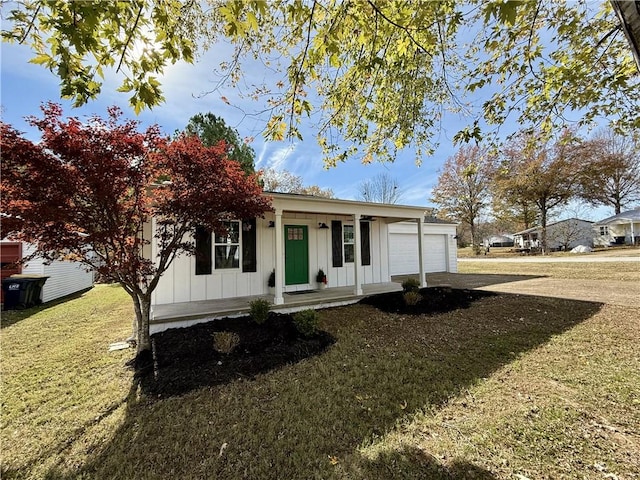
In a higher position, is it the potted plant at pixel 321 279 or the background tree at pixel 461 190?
the background tree at pixel 461 190

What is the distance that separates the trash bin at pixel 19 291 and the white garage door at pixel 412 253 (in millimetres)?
13683

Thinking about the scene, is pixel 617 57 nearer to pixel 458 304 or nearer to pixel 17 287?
pixel 458 304

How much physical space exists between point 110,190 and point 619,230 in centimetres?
4184

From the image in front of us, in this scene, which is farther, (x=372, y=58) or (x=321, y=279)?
(x=321, y=279)

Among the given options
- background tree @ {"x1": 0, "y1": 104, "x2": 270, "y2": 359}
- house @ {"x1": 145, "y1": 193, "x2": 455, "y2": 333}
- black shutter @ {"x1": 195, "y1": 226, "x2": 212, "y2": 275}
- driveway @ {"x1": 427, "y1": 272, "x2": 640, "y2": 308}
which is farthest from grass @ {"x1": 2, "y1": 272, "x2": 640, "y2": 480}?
driveway @ {"x1": 427, "y1": 272, "x2": 640, "y2": 308}

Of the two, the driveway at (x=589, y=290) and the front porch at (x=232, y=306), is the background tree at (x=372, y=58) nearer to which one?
the front porch at (x=232, y=306)

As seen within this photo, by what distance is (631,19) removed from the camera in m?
1.43

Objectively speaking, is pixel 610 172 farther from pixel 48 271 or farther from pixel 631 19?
pixel 48 271

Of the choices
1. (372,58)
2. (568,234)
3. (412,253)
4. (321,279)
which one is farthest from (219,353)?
(568,234)

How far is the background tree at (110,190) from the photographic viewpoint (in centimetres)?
351

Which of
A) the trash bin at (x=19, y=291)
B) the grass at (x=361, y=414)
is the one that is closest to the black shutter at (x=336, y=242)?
the grass at (x=361, y=414)

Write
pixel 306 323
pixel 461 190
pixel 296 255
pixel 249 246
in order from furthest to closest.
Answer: pixel 461 190, pixel 296 255, pixel 249 246, pixel 306 323

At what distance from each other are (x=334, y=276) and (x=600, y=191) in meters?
33.5

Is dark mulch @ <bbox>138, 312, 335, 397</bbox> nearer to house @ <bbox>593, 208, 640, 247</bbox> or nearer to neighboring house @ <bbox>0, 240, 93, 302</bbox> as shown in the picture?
neighboring house @ <bbox>0, 240, 93, 302</bbox>
